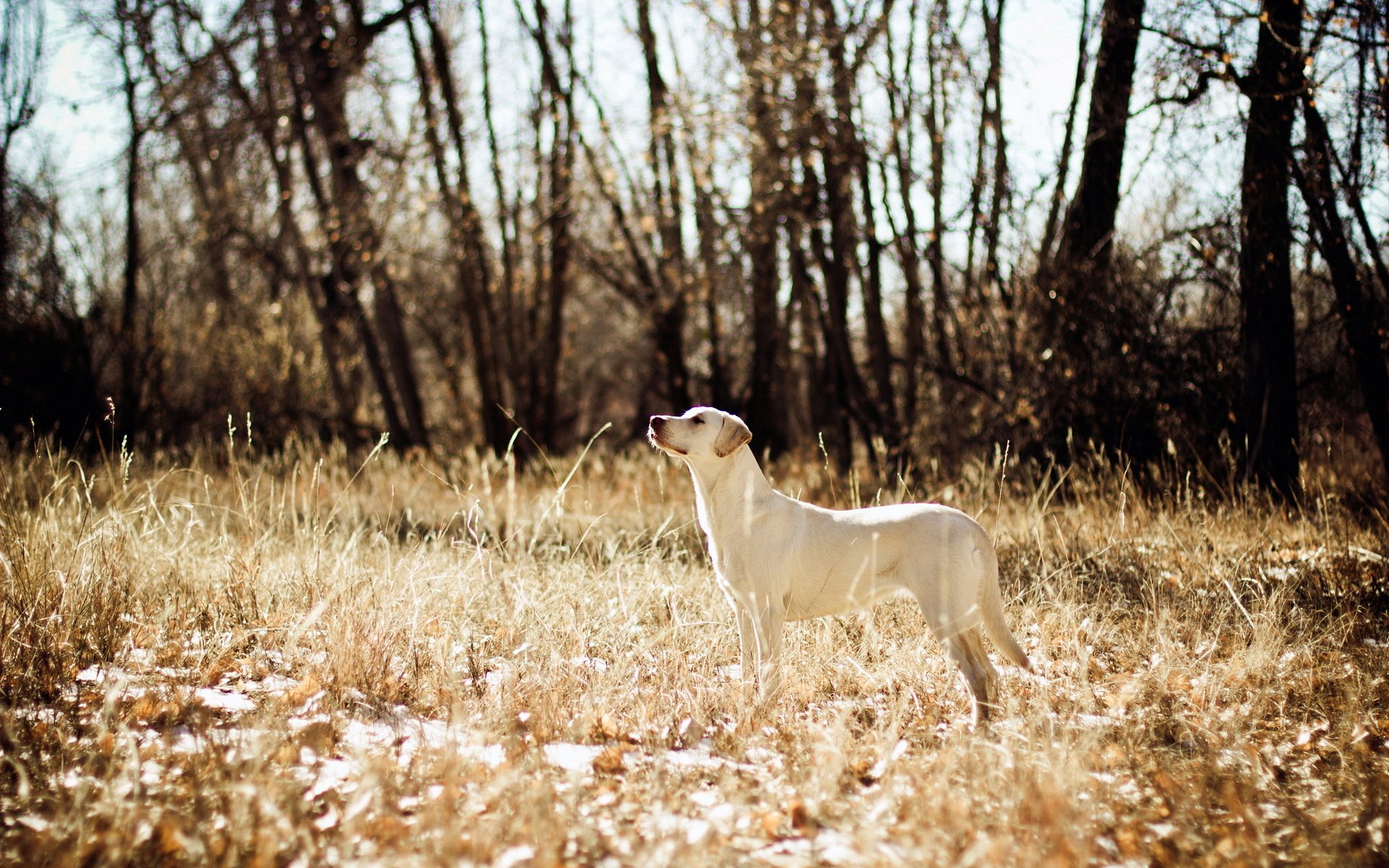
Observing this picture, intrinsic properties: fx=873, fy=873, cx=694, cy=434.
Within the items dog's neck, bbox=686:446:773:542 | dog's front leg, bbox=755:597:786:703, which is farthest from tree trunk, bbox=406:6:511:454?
dog's front leg, bbox=755:597:786:703

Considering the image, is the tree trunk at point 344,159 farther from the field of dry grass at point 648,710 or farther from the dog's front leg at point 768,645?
the dog's front leg at point 768,645

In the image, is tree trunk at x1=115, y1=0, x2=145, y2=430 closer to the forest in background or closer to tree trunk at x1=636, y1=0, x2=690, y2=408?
the forest in background

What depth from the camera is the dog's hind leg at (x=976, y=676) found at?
135 inches

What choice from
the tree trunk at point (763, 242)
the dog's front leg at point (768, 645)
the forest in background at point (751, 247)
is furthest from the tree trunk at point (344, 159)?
the dog's front leg at point (768, 645)

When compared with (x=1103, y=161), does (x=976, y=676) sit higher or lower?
lower

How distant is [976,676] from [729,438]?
137cm

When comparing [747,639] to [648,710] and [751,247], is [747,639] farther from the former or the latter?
[751,247]

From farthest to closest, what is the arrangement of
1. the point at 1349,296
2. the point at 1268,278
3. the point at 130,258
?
the point at 130,258 < the point at 1268,278 < the point at 1349,296

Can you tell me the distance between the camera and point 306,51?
10.9 meters

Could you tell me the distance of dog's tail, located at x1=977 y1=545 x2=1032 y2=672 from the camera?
3416 mm

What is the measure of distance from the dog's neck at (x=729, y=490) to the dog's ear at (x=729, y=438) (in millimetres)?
73

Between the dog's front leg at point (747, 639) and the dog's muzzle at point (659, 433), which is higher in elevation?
the dog's muzzle at point (659, 433)

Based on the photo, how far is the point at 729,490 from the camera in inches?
144

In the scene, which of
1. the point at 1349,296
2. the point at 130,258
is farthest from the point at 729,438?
the point at 130,258
